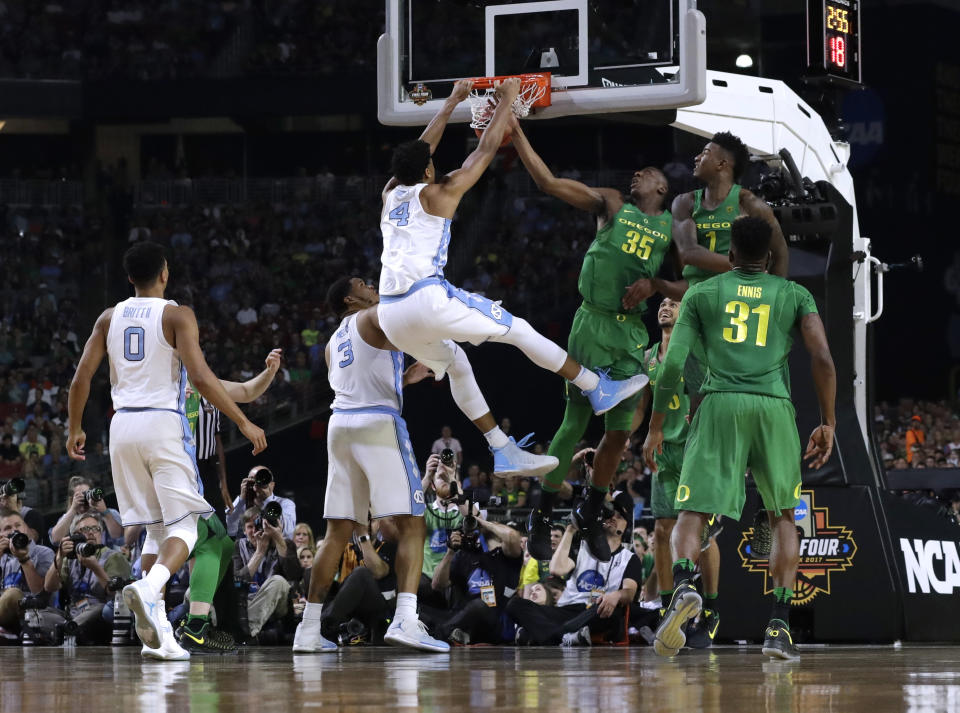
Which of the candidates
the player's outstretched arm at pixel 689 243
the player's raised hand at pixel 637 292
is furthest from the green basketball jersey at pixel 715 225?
the player's raised hand at pixel 637 292

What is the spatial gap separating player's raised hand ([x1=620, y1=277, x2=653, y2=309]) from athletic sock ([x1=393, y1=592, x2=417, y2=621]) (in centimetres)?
226

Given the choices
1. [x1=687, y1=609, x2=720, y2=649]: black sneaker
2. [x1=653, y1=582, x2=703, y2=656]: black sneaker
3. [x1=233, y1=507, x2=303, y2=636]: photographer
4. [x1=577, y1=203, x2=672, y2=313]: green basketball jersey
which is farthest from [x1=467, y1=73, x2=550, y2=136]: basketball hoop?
[x1=233, y1=507, x2=303, y2=636]: photographer

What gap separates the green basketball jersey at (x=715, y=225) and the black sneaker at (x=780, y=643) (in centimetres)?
246

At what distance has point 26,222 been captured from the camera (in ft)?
91.1

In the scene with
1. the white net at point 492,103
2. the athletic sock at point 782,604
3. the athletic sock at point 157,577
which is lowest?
the athletic sock at point 782,604

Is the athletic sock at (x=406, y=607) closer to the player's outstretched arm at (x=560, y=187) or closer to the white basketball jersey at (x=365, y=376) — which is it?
the white basketball jersey at (x=365, y=376)

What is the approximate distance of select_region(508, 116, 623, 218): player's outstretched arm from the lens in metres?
Answer: 8.77

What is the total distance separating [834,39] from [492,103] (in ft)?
10.7

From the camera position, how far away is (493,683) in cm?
560

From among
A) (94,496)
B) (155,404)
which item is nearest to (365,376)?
(155,404)

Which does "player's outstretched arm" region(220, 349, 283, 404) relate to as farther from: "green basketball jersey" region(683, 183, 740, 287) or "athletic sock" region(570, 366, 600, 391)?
"green basketball jersey" region(683, 183, 740, 287)

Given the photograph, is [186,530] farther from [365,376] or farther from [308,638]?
[365,376]

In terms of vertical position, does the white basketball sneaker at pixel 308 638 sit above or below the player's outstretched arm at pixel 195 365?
below

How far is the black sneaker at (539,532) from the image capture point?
945 centimetres
